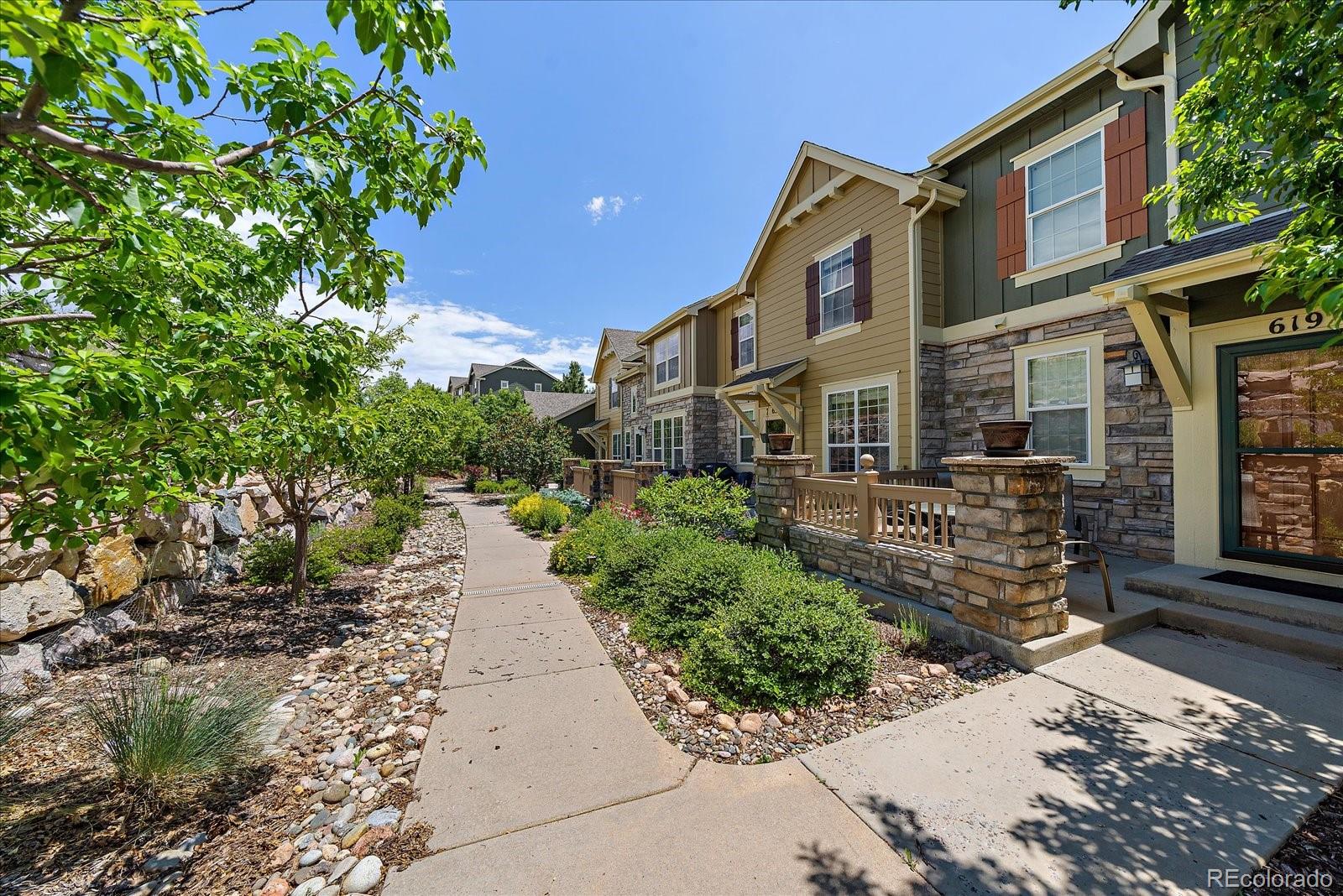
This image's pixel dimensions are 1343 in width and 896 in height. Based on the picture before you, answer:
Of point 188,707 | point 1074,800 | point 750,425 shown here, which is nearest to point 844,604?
point 1074,800

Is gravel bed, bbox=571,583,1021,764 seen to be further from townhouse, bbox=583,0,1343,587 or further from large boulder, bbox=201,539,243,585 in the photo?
large boulder, bbox=201,539,243,585

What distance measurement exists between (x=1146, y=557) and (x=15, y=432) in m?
8.54

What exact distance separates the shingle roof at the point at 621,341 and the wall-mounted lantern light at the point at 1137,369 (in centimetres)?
1704

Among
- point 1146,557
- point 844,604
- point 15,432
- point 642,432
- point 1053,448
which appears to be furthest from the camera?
point 642,432

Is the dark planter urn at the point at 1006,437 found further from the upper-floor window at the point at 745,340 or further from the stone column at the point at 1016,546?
the upper-floor window at the point at 745,340

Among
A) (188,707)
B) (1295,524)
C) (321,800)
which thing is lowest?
(321,800)

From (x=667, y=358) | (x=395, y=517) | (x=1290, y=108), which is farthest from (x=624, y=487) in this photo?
(x=1290, y=108)

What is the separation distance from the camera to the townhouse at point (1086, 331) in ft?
16.2

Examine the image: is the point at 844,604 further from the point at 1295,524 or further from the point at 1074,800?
the point at 1295,524

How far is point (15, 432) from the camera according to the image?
1304mm

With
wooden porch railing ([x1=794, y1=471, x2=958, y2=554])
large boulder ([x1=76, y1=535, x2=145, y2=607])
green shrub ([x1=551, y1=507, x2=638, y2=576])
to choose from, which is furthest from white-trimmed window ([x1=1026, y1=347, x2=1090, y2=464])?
large boulder ([x1=76, y1=535, x2=145, y2=607])

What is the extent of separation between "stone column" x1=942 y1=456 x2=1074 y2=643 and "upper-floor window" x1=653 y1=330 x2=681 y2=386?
12.2 metres

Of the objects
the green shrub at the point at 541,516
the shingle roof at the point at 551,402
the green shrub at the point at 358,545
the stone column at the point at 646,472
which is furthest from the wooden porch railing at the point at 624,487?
the shingle roof at the point at 551,402

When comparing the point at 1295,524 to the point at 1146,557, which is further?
the point at 1146,557
